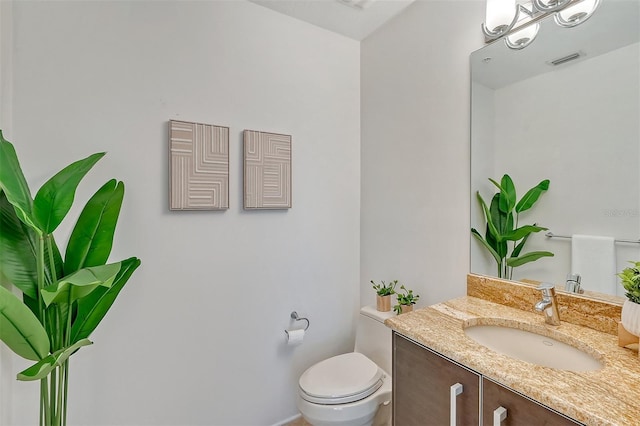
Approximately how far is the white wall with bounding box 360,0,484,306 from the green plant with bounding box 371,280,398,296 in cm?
5

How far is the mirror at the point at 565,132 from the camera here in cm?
104

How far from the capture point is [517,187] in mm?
1339

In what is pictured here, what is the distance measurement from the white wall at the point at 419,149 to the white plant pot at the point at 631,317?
628mm

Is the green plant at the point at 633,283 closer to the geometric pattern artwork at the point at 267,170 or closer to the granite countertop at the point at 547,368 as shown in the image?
the granite countertop at the point at 547,368

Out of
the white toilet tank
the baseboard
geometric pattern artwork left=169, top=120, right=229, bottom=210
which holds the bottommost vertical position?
the baseboard

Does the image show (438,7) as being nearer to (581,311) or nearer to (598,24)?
(598,24)

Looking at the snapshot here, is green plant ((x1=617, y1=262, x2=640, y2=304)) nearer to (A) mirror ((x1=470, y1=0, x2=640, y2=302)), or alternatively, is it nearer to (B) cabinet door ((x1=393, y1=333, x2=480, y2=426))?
(A) mirror ((x1=470, y1=0, x2=640, y2=302))

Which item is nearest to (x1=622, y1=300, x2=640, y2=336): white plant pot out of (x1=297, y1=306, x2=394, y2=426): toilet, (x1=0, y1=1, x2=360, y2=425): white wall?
(x1=297, y1=306, x2=394, y2=426): toilet

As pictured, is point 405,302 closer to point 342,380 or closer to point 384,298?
point 384,298

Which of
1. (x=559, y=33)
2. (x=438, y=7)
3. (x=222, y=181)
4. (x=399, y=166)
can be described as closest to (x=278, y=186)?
(x=222, y=181)

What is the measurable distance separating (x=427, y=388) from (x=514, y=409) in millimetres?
299

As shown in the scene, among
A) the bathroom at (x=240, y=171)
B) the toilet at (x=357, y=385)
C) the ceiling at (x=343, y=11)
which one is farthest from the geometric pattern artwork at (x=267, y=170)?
the toilet at (x=357, y=385)

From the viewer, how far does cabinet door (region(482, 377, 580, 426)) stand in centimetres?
73

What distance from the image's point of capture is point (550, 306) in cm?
111
